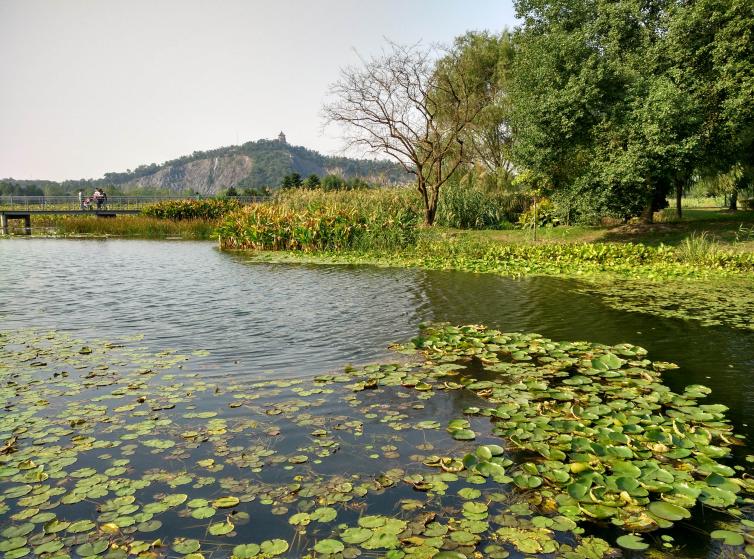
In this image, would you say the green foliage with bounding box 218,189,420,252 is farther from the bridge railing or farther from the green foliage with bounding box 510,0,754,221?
the bridge railing

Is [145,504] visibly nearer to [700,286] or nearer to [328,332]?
[328,332]

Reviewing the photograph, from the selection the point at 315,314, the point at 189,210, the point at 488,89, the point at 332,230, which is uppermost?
the point at 488,89

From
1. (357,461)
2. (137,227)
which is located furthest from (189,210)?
(357,461)

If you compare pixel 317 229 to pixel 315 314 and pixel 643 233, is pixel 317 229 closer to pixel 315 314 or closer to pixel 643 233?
pixel 315 314

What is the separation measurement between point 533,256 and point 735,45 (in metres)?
10.9

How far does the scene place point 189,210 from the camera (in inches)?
1379

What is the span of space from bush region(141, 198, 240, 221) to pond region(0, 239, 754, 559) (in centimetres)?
2365

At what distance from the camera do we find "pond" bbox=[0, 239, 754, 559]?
3.46 m

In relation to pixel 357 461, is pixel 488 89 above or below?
above

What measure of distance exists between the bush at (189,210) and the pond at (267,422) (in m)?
23.7

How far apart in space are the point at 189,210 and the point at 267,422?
3256 centimetres

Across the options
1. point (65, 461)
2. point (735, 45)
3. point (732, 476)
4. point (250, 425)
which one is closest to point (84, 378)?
point (65, 461)

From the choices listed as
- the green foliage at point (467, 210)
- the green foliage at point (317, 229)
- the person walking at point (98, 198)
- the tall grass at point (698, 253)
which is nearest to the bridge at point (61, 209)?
the person walking at point (98, 198)

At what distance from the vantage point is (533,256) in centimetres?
1866
